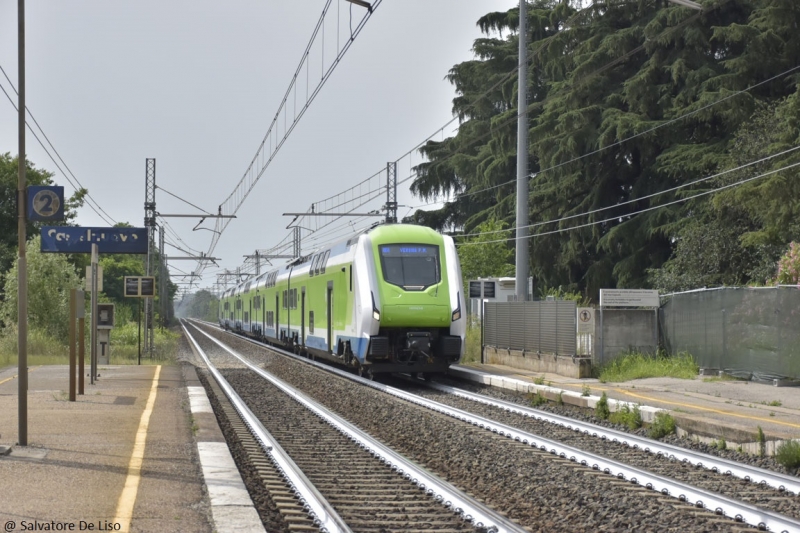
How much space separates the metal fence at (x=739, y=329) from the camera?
18.1 meters

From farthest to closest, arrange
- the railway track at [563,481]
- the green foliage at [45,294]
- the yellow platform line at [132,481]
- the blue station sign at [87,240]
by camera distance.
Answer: the green foliage at [45,294] → the blue station sign at [87,240] → the railway track at [563,481] → the yellow platform line at [132,481]

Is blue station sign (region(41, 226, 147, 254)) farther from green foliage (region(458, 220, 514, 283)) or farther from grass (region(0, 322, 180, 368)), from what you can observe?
green foliage (region(458, 220, 514, 283))

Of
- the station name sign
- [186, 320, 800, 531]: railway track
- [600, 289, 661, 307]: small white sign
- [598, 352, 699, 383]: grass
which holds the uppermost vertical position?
the station name sign

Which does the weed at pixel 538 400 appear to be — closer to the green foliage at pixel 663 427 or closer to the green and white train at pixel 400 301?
the green and white train at pixel 400 301

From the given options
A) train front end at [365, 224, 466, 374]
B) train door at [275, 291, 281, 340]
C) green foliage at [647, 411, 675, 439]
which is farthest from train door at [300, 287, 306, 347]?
green foliage at [647, 411, 675, 439]

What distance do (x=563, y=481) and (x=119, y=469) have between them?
4.08 metres

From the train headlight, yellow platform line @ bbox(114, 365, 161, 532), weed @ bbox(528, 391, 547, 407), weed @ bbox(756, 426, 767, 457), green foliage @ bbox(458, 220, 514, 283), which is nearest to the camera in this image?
yellow platform line @ bbox(114, 365, 161, 532)

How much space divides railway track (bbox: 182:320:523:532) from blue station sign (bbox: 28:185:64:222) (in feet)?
11.8

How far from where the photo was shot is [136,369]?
83.0 feet

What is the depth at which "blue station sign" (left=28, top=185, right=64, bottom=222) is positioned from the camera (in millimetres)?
11070

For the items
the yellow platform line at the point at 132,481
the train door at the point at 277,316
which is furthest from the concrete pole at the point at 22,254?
the train door at the point at 277,316

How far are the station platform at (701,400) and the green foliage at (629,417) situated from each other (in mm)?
92

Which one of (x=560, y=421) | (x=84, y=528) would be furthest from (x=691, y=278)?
(x=84, y=528)

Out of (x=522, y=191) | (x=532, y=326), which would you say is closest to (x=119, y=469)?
(x=532, y=326)
